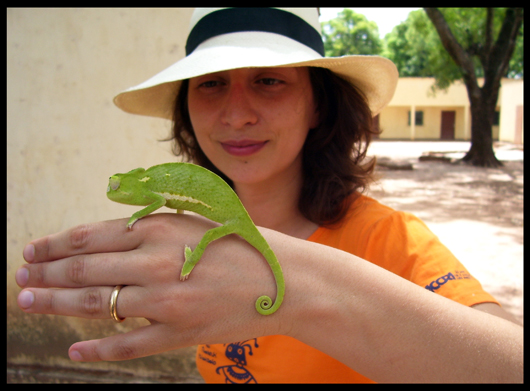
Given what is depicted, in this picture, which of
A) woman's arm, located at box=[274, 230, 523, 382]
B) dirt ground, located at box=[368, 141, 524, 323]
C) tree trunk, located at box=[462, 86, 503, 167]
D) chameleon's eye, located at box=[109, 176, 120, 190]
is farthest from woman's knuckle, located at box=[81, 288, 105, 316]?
tree trunk, located at box=[462, 86, 503, 167]

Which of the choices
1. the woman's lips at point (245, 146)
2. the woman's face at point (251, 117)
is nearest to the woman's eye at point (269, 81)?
the woman's face at point (251, 117)

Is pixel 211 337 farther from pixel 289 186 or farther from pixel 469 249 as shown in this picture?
pixel 469 249

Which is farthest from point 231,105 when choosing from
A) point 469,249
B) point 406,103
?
point 406,103

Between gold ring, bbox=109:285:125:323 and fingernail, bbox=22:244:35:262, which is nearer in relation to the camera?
gold ring, bbox=109:285:125:323

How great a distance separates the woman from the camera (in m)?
1.04

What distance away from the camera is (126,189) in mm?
1205

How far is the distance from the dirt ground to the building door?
17756 millimetres

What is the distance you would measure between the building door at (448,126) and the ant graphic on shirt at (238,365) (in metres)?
31.9

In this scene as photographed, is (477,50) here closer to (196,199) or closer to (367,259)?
(367,259)

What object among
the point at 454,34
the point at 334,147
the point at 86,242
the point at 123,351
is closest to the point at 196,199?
the point at 86,242

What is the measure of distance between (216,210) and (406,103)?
2928cm

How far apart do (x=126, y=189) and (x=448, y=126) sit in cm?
3255

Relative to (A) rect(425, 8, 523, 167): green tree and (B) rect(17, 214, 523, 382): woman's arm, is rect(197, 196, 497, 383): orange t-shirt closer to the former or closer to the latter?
(B) rect(17, 214, 523, 382): woman's arm

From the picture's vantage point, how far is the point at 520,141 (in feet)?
76.2
